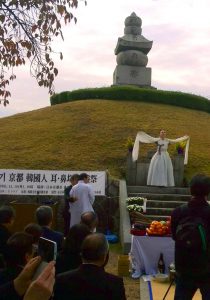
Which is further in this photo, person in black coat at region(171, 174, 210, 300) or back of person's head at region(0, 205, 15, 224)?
back of person's head at region(0, 205, 15, 224)

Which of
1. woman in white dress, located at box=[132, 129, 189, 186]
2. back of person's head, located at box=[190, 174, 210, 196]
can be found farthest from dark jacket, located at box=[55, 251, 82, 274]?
woman in white dress, located at box=[132, 129, 189, 186]

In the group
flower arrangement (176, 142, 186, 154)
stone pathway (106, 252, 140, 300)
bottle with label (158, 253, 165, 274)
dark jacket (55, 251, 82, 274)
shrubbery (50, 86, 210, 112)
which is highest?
shrubbery (50, 86, 210, 112)

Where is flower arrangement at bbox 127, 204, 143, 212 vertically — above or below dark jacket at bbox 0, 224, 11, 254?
below

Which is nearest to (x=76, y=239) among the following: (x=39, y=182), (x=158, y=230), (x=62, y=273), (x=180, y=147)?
(x=62, y=273)

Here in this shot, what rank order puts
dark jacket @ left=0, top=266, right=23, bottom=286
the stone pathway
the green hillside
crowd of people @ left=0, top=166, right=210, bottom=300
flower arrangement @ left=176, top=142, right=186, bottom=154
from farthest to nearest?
the green hillside → flower arrangement @ left=176, top=142, right=186, bottom=154 → the stone pathway → dark jacket @ left=0, top=266, right=23, bottom=286 → crowd of people @ left=0, top=166, right=210, bottom=300

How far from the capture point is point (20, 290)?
266cm

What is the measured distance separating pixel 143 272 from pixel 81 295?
5927 millimetres

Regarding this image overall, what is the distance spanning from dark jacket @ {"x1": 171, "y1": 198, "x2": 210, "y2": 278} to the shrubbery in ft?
Result: 88.1

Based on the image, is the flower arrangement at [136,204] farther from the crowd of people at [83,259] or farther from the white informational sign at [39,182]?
the crowd of people at [83,259]

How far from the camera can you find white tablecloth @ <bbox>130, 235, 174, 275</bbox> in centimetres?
882

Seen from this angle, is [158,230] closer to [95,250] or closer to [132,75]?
[95,250]

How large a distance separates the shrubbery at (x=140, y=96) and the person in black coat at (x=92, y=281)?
28283 mm

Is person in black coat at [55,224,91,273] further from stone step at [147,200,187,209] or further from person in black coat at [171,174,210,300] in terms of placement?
stone step at [147,200,187,209]

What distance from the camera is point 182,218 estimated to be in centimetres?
478
